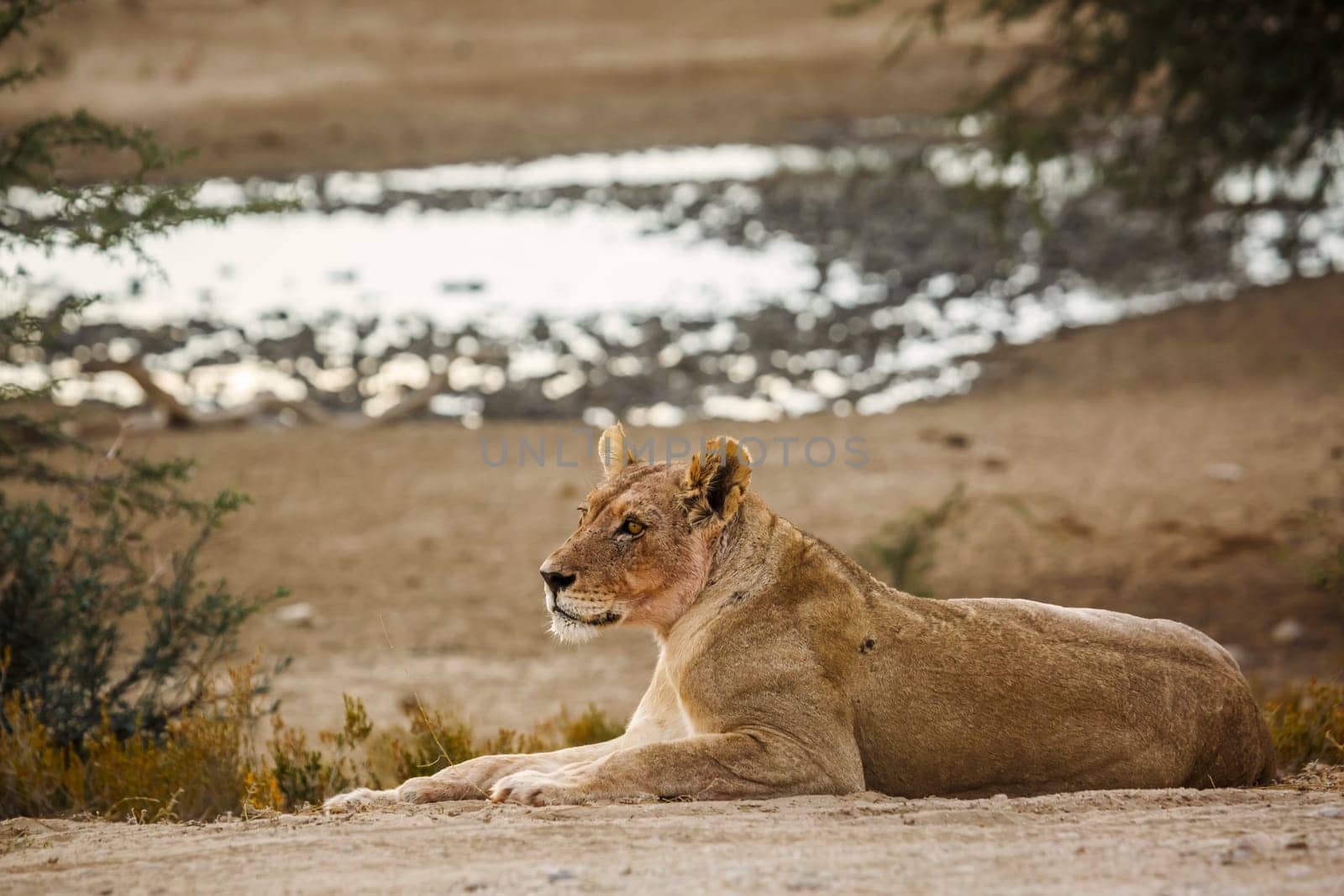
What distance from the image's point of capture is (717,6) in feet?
137

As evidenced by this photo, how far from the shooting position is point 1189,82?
1644 centimetres

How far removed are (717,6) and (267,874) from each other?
39.2 meters

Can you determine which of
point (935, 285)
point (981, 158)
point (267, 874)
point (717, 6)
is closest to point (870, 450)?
point (935, 285)

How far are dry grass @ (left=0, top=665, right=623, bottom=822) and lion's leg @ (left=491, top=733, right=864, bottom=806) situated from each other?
3.96 feet

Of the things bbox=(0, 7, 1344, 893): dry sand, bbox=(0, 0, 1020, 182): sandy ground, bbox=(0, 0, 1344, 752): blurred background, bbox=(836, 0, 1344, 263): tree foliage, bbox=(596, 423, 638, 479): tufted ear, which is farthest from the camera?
bbox=(0, 0, 1020, 182): sandy ground

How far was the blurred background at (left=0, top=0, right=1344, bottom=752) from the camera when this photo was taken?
41.6 feet

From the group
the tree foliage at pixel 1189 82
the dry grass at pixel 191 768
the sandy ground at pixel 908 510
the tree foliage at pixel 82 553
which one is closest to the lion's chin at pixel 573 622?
the dry grass at pixel 191 768

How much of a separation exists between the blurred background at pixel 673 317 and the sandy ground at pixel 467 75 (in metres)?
0.17

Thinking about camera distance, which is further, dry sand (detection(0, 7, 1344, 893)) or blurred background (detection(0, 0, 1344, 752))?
blurred background (detection(0, 0, 1344, 752))

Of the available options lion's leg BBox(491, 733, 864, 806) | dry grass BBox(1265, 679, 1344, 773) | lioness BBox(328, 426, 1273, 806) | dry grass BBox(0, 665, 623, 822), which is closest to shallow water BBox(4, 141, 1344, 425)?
dry grass BBox(0, 665, 623, 822)

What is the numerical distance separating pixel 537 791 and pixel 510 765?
0.60 metres

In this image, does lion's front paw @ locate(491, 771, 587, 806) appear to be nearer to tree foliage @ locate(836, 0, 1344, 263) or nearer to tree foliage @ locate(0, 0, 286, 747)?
tree foliage @ locate(0, 0, 286, 747)

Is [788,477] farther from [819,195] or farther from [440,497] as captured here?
[819,195]

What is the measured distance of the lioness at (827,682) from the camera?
19.3 feet
